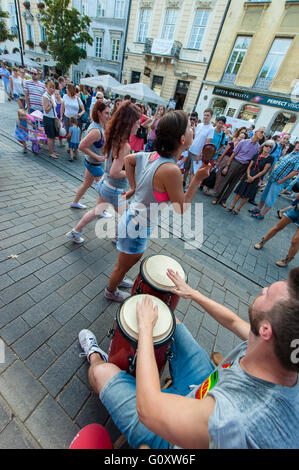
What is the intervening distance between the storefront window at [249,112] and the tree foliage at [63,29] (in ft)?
59.4

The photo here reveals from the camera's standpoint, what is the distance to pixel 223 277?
346 centimetres

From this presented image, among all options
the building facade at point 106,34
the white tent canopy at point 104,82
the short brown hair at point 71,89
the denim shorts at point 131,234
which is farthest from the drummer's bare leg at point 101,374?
the building facade at point 106,34

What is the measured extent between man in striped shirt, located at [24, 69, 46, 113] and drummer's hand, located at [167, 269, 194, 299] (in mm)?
7153

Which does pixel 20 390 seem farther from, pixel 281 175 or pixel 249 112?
pixel 249 112

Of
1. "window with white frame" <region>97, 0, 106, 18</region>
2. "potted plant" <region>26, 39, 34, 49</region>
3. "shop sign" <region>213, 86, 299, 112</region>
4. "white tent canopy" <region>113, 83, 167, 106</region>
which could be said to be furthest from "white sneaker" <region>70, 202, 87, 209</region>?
"potted plant" <region>26, 39, 34, 49</region>

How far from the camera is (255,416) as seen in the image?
738mm

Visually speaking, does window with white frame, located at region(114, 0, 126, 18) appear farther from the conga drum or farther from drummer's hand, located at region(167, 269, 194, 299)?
drummer's hand, located at region(167, 269, 194, 299)

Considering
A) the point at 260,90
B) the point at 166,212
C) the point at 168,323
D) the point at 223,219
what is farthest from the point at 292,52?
the point at 168,323

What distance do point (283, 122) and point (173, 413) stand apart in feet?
61.8

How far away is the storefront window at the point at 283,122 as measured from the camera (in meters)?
14.0

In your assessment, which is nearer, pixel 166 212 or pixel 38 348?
pixel 38 348

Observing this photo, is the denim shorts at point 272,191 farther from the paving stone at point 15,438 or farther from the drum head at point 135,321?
the paving stone at point 15,438
